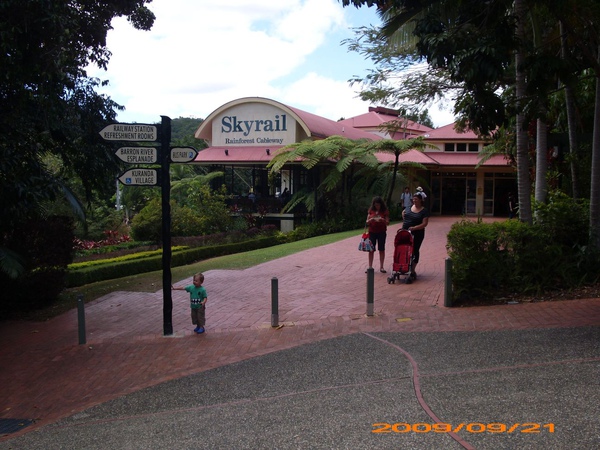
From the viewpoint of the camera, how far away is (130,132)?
796 cm

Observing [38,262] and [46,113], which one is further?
[38,262]

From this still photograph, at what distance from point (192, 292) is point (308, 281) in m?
3.88

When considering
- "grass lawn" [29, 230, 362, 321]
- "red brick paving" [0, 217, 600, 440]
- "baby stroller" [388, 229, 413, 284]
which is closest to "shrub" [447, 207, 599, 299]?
"red brick paving" [0, 217, 600, 440]

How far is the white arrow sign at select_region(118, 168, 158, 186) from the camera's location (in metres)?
7.83

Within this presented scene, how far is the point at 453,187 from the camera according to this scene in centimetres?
3120

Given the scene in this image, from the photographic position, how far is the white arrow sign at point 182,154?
26.6 feet

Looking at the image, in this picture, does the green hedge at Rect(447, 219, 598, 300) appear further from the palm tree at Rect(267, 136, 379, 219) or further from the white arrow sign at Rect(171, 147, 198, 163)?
the palm tree at Rect(267, 136, 379, 219)

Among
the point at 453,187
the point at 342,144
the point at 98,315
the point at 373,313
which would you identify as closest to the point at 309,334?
the point at 373,313

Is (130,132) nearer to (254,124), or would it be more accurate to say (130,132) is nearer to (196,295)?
(196,295)

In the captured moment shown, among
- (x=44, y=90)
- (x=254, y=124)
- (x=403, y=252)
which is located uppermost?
(x=254, y=124)

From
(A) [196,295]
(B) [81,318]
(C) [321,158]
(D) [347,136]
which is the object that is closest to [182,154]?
(A) [196,295]
